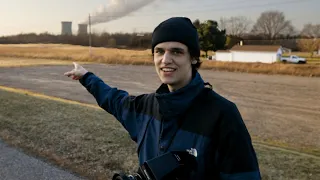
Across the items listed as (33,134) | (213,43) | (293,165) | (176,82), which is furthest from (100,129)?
(213,43)

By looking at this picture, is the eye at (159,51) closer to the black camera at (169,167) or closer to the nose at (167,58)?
the nose at (167,58)

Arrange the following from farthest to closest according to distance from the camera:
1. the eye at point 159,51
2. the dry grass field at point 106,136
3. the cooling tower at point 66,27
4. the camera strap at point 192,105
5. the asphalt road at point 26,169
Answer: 1. the cooling tower at point 66,27
2. the dry grass field at point 106,136
3. the asphalt road at point 26,169
4. the eye at point 159,51
5. the camera strap at point 192,105

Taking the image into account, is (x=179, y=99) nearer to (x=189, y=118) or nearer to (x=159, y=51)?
(x=189, y=118)

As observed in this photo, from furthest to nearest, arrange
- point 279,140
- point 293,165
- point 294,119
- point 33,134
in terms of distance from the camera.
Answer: point 294,119, point 279,140, point 33,134, point 293,165

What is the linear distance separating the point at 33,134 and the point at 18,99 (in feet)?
15.1

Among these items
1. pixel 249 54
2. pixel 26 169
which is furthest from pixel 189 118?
pixel 249 54

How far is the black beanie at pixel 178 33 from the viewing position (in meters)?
1.61

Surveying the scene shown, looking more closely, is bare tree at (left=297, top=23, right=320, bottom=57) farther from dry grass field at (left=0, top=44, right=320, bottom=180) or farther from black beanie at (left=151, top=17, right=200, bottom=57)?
black beanie at (left=151, top=17, right=200, bottom=57)

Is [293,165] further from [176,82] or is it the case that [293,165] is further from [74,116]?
[74,116]

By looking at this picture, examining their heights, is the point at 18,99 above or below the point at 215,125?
below

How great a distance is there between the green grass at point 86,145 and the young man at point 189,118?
286 cm

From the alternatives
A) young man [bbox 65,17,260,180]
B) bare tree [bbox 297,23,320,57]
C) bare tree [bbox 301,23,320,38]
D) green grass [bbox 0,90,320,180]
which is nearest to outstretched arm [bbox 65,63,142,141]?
young man [bbox 65,17,260,180]

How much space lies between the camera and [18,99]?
10.4 m

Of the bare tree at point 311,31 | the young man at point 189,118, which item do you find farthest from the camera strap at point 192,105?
the bare tree at point 311,31
